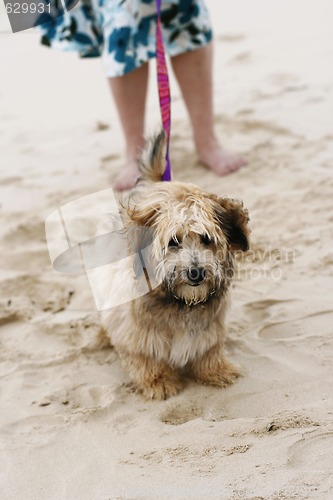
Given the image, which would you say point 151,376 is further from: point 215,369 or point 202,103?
point 202,103

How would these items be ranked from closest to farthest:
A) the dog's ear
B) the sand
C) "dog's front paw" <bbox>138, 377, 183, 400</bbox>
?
the sand → the dog's ear → "dog's front paw" <bbox>138, 377, 183, 400</bbox>

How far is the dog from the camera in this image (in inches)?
102

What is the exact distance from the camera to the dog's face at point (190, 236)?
8.41ft

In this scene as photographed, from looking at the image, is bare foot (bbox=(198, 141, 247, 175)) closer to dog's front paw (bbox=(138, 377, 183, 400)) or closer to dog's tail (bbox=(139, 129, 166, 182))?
dog's tail (bbox=(139, 129, 166, 182))

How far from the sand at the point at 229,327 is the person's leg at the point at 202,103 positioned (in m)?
0.11

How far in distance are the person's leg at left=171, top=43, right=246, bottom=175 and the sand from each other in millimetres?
106

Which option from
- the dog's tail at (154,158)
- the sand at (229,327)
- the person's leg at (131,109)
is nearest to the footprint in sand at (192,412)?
the sand at (229,327)

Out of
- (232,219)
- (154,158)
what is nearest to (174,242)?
(232,219)

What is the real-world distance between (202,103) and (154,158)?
1.78 m

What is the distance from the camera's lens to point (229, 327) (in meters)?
3.31

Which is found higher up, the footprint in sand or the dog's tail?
the dog's tail

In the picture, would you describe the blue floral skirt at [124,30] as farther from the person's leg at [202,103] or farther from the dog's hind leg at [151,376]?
the dog's hind leg at [151,376]

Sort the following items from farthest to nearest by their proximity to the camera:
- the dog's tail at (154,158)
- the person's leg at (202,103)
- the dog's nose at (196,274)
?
the person's leg at (202,103)
the dog's tail at (154,158)
the dog's nose at (196,274)

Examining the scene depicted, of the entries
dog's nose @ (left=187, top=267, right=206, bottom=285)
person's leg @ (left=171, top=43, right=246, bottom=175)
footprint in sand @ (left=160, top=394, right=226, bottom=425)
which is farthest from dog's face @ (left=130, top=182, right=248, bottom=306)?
person's leg @ (left=171, top=43, right=246, bottom=175)
